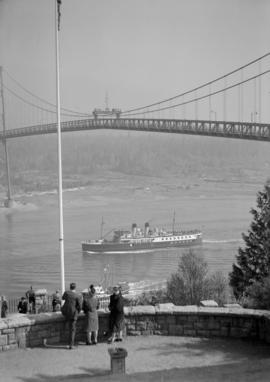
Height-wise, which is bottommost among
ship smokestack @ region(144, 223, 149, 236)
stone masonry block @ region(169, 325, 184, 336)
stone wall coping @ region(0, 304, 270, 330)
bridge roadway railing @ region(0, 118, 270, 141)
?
ship smokestack @ region(144, 223, 149, 236)

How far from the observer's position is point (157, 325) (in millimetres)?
3389

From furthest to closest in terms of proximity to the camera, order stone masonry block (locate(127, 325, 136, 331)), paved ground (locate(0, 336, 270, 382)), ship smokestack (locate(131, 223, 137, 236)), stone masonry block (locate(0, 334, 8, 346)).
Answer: ship smokestack (locate(131, 223, 137, 236))
stone masonry block (locate(127, 325, 136, 331))
stone masonry block (locate(0, 334, 8, 346))
paved ground (locate(0, 336, 270, 382))

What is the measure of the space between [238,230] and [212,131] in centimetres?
471

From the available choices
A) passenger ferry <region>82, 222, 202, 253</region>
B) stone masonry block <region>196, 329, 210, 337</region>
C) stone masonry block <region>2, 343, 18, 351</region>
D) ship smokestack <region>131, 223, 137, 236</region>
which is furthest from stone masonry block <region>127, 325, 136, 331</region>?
ship smokestack <region>131, 223, 137, 236</region>

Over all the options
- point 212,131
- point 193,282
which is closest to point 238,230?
point 212,131

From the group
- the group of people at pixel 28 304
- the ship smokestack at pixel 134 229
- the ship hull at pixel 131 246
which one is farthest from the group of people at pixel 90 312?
the ship smokestack at pixel 134 229

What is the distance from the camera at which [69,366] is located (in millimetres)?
2916

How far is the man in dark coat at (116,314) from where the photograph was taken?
3.22m

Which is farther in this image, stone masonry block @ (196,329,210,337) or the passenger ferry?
the passenger ferry

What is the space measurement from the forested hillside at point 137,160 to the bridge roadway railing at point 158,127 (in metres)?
5.49

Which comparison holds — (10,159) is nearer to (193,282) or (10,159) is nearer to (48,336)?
(193,282)

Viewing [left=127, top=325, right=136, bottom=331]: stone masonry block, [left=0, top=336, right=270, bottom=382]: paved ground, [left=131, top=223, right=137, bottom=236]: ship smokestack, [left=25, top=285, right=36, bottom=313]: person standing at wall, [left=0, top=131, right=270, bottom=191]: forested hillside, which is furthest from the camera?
[left=0, top=131, right=270, bottom=191]: forested hillside

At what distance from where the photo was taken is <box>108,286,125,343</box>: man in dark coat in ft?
10.6

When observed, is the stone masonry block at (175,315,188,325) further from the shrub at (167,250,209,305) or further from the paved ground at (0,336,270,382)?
the shrub at (167,250,209,305)
